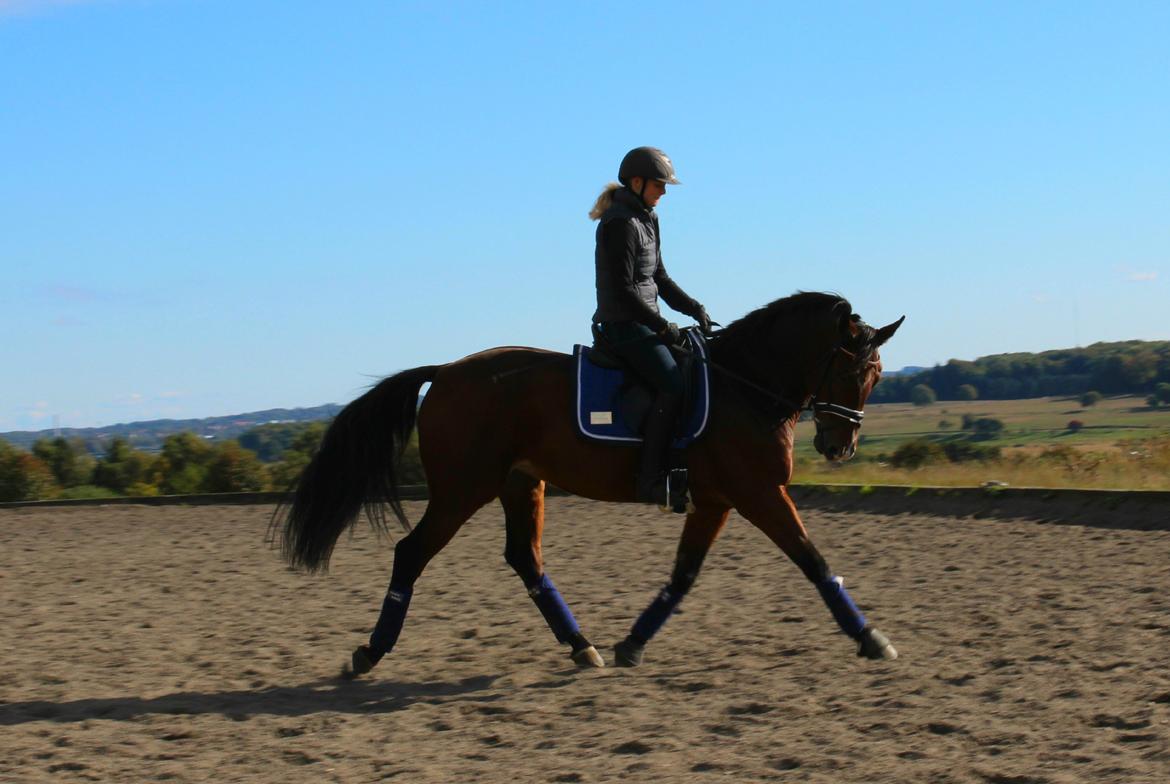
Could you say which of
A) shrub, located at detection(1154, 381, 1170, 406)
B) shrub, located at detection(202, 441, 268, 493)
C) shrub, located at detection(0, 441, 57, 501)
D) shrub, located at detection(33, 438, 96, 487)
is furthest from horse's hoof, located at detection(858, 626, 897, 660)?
shrub, located at detection(1154, 381, 1170, 406)

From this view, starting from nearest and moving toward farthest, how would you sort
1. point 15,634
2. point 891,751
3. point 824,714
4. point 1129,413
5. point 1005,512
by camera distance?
point 891,751
point 824,714
point 15,634
point 1005,512
point 1129,413

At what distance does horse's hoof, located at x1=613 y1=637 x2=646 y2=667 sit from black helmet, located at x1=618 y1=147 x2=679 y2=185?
2541 millimetres

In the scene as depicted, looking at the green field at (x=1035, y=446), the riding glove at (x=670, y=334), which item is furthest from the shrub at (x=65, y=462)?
the riding glove at (x=670, y=334)

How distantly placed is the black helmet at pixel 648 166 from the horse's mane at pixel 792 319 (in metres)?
0.89

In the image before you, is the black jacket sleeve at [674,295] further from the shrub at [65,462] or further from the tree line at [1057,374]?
the tree line at [1057,374]

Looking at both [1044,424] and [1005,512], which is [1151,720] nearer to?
[1005,512]

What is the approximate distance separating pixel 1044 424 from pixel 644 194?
33.0 m

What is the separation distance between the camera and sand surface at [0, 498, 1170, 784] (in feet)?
16.7

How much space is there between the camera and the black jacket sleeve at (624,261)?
6.91m

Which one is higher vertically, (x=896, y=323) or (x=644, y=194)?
(x=644, y=194)

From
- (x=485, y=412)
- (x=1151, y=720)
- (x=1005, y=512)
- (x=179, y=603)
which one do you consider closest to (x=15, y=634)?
(x=179, y=603)

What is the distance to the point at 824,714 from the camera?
5.65 meters

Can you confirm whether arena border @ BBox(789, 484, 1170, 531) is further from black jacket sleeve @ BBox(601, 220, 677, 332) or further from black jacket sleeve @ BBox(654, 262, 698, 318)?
black jacket sleeve @ BBox(601, 220, 677, 332)

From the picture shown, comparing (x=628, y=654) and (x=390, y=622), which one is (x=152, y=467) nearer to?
(x=390, y=622)
